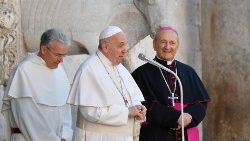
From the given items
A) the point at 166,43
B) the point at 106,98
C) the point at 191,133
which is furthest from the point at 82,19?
the point at 106,98

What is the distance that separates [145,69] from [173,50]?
0.93ft

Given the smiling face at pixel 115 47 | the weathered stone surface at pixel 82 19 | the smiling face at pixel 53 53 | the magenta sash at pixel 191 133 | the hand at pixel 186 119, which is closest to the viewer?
the smiling face at pixel 115 47

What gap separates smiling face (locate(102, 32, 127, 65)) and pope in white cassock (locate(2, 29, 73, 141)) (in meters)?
0.41

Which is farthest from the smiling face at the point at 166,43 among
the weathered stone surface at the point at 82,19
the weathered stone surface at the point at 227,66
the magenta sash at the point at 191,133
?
the weathered stone surface at the point at 227,66

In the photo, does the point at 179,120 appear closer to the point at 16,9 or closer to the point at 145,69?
Answer: the point at 145,69

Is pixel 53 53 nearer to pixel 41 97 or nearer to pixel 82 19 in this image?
pixel 41 97

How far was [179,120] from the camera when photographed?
6750 millimetres

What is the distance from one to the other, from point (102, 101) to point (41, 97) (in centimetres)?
66

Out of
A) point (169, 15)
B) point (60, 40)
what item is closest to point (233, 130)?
point (169, 15)

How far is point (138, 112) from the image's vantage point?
20.6 feet

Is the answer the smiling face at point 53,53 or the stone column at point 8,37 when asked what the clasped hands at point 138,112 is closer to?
the smiling face at point 53,53

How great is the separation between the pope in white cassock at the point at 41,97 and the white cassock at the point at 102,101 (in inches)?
13.1

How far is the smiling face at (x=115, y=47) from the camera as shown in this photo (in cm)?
638

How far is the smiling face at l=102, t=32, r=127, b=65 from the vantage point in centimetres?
638
